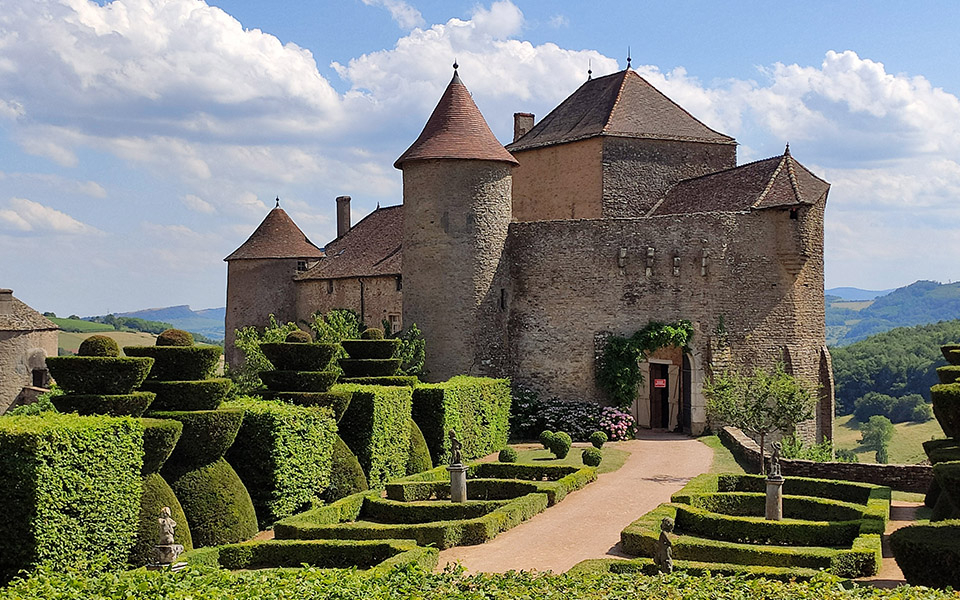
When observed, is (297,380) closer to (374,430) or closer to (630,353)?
(374,430)

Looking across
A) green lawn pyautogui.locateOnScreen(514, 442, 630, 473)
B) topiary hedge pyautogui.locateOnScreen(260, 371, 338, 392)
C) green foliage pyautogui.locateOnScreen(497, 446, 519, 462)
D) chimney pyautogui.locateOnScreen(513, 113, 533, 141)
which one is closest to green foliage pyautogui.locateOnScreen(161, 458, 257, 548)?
topiary hedge pyautogui.locateOnScreen(260, 371, 338, 392)

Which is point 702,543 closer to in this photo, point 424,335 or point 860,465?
point 860,465

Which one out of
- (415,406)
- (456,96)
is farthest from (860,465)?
(456,96)

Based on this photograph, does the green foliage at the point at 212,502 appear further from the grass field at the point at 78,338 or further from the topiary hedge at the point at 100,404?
the grass field at the point at 78,338

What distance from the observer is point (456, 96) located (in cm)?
3309

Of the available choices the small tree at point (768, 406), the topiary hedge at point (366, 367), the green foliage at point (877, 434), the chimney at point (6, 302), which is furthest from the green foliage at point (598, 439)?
the green foliage at point (877, 434)

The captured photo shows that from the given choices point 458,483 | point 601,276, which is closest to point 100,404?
point 458,483

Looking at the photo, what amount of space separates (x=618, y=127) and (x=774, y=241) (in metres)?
7.94

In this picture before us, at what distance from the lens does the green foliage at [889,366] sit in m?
86.9

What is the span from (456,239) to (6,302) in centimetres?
1861

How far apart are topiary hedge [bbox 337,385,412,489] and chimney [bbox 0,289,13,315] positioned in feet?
69.1

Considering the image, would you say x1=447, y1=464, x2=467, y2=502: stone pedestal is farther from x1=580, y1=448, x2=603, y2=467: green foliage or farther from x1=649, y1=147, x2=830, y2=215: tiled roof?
x1=649, y1=147, x2=830, y2=215: tiled roof

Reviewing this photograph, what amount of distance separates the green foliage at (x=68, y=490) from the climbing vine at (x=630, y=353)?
18.8m

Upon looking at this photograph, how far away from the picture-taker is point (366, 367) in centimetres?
2602
